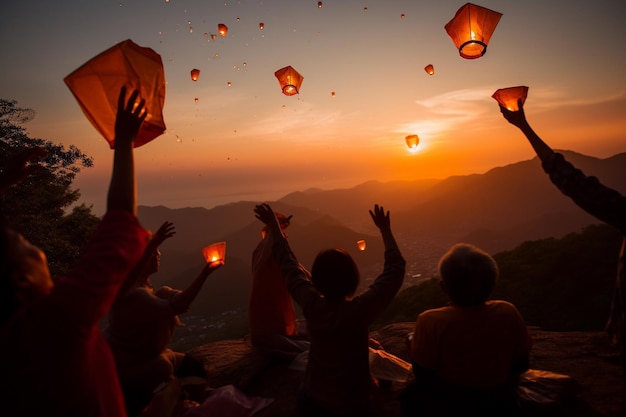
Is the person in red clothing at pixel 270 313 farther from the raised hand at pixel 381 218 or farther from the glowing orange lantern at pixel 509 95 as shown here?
the glowing orange lantern at pixel 509 95

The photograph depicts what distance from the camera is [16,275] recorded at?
1.20 metres

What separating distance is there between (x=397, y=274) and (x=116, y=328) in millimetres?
3094

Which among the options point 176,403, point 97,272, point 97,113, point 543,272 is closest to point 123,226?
point 97,272

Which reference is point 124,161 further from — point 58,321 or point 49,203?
point 49,203

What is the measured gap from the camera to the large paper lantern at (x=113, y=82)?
7.01 ft

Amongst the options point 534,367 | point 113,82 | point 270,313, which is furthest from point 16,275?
point 534,367

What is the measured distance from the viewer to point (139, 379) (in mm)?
3729

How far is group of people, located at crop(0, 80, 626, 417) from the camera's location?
4.22 ft

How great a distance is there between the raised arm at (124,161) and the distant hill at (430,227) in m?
57.3

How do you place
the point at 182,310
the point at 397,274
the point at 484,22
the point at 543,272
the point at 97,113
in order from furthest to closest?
the point at 543,272 < the point at 484,22 < the point at 182,310 < the point at 397,274 < the point at 97,113

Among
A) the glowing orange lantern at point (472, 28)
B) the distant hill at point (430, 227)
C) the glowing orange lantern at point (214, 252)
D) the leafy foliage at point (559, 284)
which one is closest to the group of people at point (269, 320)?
the glowing orange lantern at point (214, 252)

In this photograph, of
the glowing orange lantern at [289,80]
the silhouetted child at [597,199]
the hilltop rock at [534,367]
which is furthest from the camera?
the glowing orange lantern at [289,80]

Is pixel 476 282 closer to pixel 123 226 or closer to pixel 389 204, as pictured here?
pixel 123 226

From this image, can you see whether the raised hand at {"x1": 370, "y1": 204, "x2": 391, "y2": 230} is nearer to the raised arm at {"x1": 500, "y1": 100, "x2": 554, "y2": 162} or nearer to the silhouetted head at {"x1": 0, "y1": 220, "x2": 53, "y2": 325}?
the raised arm at {"x1": 500, "y1": 100, "x2": 554, "y2": 162}
